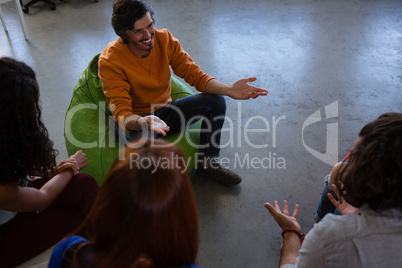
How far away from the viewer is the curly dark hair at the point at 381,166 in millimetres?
1187

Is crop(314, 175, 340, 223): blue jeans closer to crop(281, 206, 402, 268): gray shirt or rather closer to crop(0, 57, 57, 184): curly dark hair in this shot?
crop(281, 206, 402, 268): gray shirt

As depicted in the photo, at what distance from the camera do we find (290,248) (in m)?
1.55

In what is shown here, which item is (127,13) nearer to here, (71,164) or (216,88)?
(216,88)

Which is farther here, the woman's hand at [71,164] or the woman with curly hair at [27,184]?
the woman's hand at [71,164]

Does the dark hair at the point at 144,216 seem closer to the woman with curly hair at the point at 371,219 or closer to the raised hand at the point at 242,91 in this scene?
the woman with curly hair at the point at 371,219

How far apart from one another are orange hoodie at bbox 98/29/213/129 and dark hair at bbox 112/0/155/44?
0.42ft

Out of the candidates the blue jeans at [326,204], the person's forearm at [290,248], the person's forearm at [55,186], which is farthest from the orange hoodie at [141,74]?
the person's forearm at [290,248]

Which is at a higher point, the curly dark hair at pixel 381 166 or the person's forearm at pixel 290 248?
the curly dark hair at pixel 381 166

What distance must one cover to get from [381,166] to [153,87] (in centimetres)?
139

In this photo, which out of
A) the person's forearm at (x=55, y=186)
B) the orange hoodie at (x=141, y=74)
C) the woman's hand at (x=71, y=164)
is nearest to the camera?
the person's forearm at (x=55, y=186)

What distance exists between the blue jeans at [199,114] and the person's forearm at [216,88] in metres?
0.03

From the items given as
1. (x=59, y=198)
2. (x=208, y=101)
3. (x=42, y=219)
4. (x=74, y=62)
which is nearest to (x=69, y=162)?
(x=59, y=198)

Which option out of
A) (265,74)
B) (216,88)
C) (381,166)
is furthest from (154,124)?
(265,74)

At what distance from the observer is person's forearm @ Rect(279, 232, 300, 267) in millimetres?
1503
